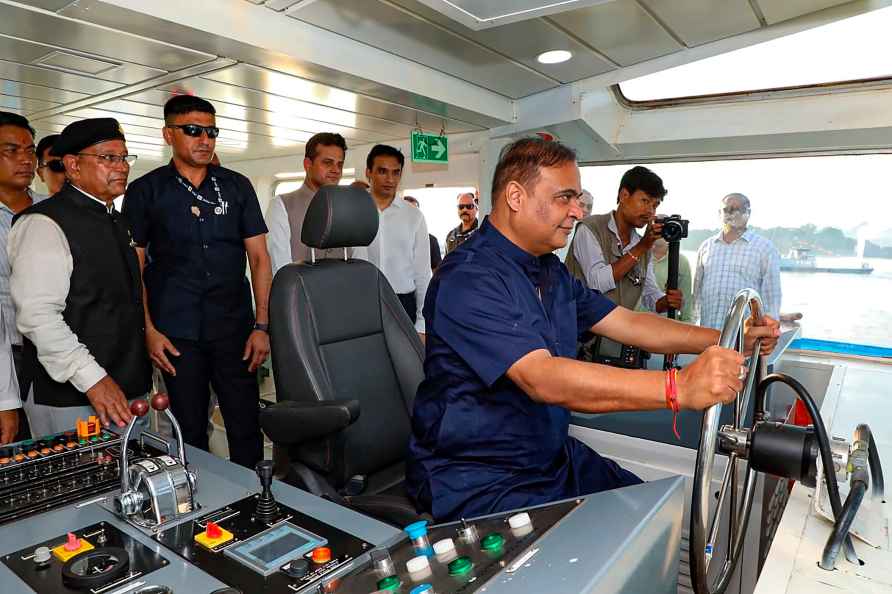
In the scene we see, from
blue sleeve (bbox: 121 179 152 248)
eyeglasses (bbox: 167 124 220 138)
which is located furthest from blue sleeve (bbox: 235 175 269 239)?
blue sleeve (bbox: 121 179 152 248)

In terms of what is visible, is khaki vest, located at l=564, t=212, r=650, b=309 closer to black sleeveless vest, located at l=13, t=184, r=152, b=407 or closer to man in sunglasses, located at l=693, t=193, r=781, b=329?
man in sunglasses, located at l=693, t=193, r=781, b=329

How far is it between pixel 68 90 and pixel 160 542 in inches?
160

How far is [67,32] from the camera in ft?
8.80

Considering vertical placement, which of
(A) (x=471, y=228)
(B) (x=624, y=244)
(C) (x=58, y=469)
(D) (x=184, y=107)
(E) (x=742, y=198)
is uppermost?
(D) (x=184, y=107)

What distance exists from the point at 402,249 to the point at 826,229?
2795 mm

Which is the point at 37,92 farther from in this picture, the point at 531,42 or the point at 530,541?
the point at 530,541

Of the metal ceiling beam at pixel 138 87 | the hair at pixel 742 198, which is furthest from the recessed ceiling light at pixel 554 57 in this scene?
the metal ceiling beam at pixel 138 87

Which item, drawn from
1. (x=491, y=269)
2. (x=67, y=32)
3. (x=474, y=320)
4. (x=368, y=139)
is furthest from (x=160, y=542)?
(x=368, y=139)

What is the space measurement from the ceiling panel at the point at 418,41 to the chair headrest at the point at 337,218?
4.39 ft

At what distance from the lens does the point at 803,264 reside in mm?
4012

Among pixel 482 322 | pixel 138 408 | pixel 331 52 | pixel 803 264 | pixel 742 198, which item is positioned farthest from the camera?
pixel 803 264

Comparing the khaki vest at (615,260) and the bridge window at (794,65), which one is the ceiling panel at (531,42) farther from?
the khaki vest at (615,260)

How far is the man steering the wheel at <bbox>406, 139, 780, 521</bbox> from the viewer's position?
1256 millimetres

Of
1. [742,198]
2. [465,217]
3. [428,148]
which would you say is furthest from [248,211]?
[465,217]
